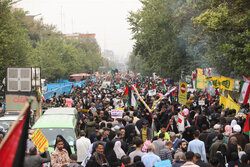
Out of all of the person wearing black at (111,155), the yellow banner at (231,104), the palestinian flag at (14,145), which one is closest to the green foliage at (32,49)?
the yellow banner at (231,104)

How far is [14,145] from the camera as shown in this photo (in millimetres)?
3129

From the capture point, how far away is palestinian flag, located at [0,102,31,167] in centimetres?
306

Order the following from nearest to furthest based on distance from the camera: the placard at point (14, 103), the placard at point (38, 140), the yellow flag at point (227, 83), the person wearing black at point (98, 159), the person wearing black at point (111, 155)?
the person wearing black at point (98, 159) < the person wearing black at point (111, 155) < the placard at point (38, 140) < the yellow flag at point (227, 83) < the placard at point (14, 103)

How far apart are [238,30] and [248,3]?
135cm

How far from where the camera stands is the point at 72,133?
12047 mm

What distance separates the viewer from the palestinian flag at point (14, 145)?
306 centimetres

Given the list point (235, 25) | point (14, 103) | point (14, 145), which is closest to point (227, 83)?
point (235, 25)

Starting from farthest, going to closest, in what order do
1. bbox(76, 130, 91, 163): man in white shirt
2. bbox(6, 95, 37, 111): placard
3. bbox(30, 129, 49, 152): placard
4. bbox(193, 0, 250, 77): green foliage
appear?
bbox(6, 95, 37, 111): placard → bbox(193, 0, 250, 77): green foliage → bbox(76, 130, 91, 163): man in white shirt → bbox(30, 129, 49, 152): placard

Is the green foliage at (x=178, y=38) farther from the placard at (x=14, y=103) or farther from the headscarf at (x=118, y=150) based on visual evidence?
the headscarf at (x=118, y=150)

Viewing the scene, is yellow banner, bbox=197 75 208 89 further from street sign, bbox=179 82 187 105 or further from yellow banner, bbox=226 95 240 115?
yellow banner, bbox=226 95 240 115

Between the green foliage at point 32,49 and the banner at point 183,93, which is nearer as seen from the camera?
the banner at point 183,93

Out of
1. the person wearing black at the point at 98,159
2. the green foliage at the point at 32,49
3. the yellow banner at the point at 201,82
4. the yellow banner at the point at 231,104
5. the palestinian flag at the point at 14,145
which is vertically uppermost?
the green foliage at the point at 32,49

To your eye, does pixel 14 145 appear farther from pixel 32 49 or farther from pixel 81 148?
pixel 32 49

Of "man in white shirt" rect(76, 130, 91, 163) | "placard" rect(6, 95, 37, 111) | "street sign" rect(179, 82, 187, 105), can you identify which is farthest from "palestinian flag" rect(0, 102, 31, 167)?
"placard" rect(6, 95, 37, 111)
